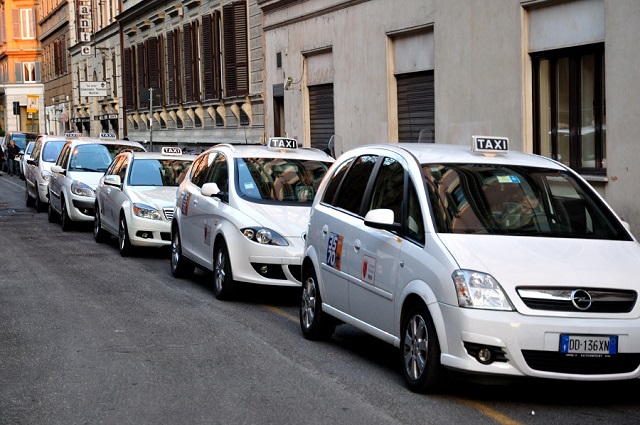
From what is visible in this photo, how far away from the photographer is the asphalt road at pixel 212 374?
283 inches

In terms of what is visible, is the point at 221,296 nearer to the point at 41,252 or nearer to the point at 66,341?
the point at 66,341

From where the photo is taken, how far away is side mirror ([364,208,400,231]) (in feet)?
26.7

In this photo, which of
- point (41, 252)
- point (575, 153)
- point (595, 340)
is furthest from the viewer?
point (41, 252)

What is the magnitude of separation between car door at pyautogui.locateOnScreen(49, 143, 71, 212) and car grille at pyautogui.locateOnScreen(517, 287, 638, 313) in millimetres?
16129

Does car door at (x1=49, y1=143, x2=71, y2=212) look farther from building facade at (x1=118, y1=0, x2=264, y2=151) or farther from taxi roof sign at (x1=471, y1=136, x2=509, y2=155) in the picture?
taxi roof sign at (x1=471, y1=136, x2=509, y2=155)

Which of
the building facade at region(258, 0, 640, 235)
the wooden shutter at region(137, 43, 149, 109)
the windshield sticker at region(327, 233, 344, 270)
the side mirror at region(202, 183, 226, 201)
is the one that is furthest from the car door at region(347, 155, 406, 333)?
the wooden shutter at region(137, 43, 149, 109)

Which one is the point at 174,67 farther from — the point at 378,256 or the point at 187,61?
the point at 378,256

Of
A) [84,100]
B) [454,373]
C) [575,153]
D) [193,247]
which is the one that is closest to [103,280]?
[193,247]

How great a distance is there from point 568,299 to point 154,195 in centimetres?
1092

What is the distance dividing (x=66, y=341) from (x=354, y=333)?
2.51 m

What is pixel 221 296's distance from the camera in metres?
12.4

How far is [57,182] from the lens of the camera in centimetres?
2278

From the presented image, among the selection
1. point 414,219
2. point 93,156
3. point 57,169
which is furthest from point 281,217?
point 57,169

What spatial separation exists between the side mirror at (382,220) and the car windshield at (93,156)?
14.6 metres
